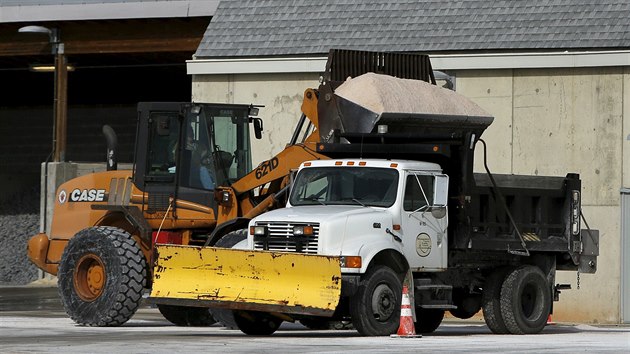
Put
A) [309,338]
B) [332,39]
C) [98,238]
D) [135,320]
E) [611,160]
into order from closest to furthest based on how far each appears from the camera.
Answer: [309,338], [98,238], [135,320], [611,160], [332,39]

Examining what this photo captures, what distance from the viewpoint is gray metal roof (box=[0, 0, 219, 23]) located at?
37406 millimetres

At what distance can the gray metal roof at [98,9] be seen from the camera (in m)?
37.4

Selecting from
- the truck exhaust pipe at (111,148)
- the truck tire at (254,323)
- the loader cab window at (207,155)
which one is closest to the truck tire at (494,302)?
the truck tire at (254,323)

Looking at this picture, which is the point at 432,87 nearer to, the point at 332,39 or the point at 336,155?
the point at 336,155

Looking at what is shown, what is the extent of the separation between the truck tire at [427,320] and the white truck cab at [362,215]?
177 centimetres

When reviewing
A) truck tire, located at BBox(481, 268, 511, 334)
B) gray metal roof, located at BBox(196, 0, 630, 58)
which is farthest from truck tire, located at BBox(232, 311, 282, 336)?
gray metal roof, located at BBox(196, 0, 630, 58)

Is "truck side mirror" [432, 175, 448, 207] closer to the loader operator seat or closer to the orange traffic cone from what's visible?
the orange traffic cone

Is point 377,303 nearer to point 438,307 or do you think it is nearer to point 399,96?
point 438,307

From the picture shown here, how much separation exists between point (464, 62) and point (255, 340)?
12965 mm

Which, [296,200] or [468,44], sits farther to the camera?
[468,44]

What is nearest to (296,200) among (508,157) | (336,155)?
(336,155)

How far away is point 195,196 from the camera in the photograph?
72.7 ft

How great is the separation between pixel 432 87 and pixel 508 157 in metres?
7.73

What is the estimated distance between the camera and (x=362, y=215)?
18969 millimetres
